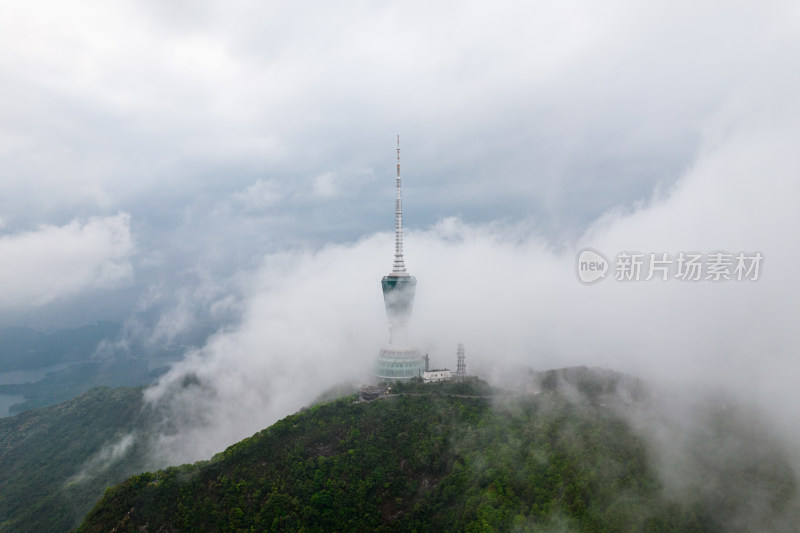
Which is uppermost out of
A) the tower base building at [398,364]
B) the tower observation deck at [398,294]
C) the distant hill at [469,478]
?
the tower observation deck at [398,294]

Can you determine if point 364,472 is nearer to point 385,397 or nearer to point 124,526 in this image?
point 385,397

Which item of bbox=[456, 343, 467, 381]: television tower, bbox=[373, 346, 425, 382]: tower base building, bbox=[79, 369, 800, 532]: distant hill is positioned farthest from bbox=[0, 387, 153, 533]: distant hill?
bbox=[456, 343, 467, 381]: television tower

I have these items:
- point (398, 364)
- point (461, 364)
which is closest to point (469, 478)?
point (461, 364)

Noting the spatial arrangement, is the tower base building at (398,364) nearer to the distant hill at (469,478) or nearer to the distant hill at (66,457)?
the distant hill at (469,478)

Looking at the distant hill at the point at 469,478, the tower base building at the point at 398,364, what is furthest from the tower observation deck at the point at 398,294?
the distant hill at the point at 469,478

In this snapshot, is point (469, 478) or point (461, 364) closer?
point (469, 478)

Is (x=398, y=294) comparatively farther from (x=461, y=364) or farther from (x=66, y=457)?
(x=66, y=457)

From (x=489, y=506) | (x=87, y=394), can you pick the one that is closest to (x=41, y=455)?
(x=87, y=394)
